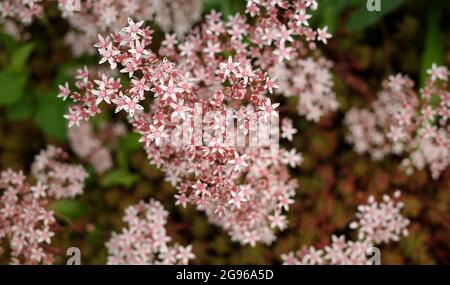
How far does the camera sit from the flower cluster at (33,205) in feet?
8.70

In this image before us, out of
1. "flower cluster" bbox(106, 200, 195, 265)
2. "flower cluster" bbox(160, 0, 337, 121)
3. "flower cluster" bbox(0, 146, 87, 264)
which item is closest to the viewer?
"flower cluster" bbox(160, 0, 337, 121)

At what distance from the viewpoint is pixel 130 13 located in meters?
2.71

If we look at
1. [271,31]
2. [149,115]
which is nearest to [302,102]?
[271,31]

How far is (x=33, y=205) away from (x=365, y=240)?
163 centimetres

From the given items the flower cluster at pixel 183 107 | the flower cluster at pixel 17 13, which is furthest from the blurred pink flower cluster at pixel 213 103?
the flower cluster at pixel 17 13

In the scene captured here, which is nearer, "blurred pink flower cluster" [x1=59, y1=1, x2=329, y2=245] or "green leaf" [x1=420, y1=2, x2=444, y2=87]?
"blurred pink flower cluster" [x1=59, y1=1, x2=329, y2=245]

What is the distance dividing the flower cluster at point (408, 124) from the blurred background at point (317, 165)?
5.3 inches

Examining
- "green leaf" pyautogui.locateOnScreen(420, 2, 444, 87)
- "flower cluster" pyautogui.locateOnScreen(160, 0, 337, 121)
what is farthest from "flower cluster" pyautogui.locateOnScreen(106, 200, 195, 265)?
"green leaf" pyautogui.locateOnScreen(420, 2, 444, 87)

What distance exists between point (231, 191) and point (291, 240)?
1166 millimetres

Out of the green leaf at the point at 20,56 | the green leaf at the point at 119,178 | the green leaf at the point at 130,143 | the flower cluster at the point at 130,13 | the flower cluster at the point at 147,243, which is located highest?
the flower cluster at the point at 130,13

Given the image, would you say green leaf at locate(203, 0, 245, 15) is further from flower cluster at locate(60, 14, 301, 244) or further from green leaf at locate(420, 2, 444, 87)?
green leaf at locate(420, 2, 444, 87)

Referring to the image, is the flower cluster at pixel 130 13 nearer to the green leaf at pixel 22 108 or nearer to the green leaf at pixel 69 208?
the green leaf at pixel 22 108

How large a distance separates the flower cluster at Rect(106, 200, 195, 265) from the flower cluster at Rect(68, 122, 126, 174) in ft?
1.44

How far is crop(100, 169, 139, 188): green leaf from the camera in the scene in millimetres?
3109
